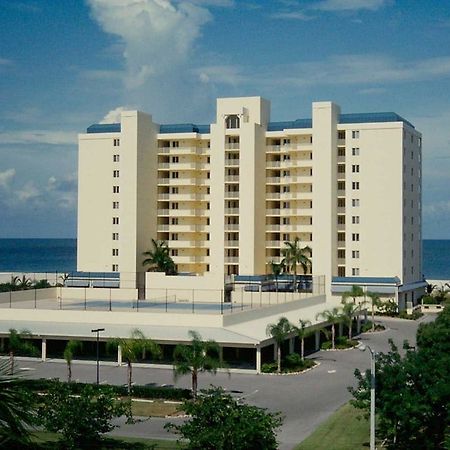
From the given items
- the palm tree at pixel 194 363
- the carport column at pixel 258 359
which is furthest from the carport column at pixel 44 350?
the palm tree at pixel 194 363

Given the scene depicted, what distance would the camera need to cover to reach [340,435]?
3294cm

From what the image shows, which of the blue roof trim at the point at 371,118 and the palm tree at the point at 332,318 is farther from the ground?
the blue roof trim at the point at 371,118

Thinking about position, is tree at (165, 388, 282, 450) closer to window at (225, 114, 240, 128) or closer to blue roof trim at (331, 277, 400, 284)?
blue roof trim at (331, 277, 400, 284)

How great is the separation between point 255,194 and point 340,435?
51.2m

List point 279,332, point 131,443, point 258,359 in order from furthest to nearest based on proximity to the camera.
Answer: point 279,332, point 258,359, point 131,443

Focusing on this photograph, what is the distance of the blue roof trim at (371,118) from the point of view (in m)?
81.9

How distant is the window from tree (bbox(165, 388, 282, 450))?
201 ft

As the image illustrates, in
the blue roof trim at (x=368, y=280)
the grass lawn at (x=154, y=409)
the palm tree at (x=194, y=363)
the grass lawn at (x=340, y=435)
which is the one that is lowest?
the grass lawn at (x=154, y=409)

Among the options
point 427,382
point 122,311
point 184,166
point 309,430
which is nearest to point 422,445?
point 427,382

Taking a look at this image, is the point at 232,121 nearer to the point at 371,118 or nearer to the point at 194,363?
the point at 371,118

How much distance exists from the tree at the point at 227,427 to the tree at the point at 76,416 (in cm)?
425

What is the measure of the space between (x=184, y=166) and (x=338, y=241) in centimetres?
1815

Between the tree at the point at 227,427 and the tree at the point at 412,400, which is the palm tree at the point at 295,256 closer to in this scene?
the tree at the point at 412,400

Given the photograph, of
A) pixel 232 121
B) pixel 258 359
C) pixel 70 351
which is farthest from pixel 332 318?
pixel 232 121
